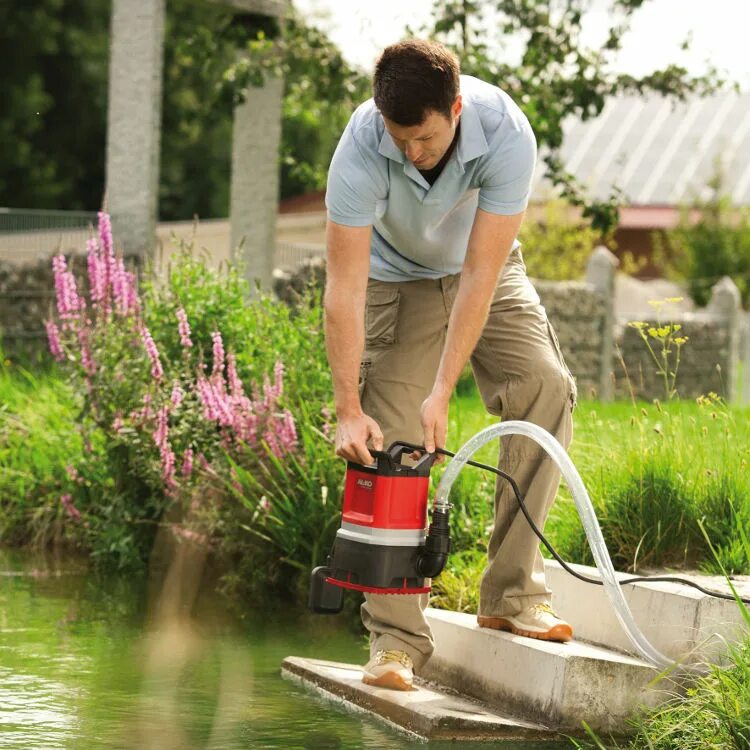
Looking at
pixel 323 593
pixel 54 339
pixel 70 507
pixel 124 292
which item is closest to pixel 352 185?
pixel 323 593

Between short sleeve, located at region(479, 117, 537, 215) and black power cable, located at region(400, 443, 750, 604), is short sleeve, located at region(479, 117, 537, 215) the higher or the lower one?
the higher one

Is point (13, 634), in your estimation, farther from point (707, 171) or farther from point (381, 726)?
point (707, 171)

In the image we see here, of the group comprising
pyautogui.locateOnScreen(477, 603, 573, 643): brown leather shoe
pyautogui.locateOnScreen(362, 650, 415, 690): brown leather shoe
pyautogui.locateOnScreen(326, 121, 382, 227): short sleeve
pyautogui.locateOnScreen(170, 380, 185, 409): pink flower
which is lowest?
pyautogui.locateOnScreen(362, 650, 415, 690): brown leather shoe

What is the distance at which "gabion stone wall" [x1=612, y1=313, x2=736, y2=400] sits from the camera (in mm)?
15812

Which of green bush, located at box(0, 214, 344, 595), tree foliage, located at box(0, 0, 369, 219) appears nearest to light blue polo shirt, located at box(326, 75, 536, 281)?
green bush, located at box(0, 214, 344, 595)

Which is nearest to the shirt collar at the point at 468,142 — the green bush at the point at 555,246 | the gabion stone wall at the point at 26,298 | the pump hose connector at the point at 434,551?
the pump hose connector at the point at 434,551

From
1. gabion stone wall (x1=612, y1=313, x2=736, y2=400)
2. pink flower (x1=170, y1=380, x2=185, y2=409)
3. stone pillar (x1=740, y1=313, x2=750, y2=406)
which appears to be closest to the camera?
pink flower (x1=170, y1=380, x2=185, y2=409)

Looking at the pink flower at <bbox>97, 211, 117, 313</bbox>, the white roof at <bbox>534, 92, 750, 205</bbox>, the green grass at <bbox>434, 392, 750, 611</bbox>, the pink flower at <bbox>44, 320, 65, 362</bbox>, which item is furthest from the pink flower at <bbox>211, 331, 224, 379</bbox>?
the white roof at <bbox>534, 92, 750, 205</bbox>

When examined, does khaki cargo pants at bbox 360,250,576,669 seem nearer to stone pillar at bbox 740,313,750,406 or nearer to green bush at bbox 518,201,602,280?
stone pillar at bbox 740,313,750,406

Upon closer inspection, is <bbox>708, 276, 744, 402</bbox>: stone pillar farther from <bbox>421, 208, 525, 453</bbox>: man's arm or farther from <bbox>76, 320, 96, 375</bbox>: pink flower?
<bbox>421, 208, 525, 453</bbox>: man's arm

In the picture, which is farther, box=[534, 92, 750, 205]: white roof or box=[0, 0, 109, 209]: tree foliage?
box=[534, 92, 750, 205]: white roof

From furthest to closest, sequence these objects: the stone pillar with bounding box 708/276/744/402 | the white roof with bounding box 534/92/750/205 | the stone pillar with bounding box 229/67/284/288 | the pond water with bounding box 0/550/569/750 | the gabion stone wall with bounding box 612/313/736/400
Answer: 1. the white roof with bounding box 534/92/750/205
2. the stone pillar with bounding box 708/276/744/402
3. the gabion stone wall with bounding box 612/313/736/400
4. the stone pillar with bounding box 229/67/284/288
5. the pond water with bounding box 0/550/569/750

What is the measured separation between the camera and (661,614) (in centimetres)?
426

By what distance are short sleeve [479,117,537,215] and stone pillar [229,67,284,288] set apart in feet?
23.9
